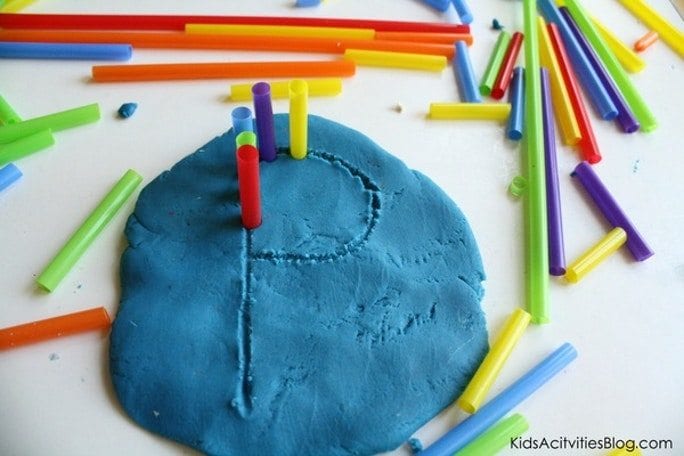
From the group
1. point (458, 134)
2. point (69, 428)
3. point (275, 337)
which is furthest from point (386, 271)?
point (69, 428)

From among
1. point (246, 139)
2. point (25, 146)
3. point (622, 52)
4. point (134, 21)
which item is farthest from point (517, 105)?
point (25, 146)

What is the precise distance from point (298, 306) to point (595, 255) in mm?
455

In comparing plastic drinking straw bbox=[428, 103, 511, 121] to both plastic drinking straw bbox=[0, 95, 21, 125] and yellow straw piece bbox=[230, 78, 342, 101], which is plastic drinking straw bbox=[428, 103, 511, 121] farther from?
plastic drinking straw bbox=[0, 95, 21, 125]

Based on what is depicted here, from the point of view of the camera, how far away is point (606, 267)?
3.49 feet

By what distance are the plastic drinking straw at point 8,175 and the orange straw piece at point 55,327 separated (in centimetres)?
25

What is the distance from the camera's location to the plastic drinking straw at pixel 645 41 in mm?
1361

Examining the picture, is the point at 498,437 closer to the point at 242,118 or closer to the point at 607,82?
the point at 242,118

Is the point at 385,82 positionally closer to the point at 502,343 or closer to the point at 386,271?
the point at 386,271

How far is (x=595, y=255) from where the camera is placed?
105cm

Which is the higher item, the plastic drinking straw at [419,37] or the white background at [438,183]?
the plastic drinking straw at [419,37]

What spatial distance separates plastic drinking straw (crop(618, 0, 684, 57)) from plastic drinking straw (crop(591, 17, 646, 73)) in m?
0.09

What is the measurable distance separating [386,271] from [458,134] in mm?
344

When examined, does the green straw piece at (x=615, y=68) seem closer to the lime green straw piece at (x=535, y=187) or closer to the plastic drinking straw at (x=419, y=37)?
the lime green straw piece at (x=535, y=187)

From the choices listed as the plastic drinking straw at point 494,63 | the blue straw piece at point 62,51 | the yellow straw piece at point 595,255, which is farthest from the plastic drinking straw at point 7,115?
the yellow straw piece at point 595,255
